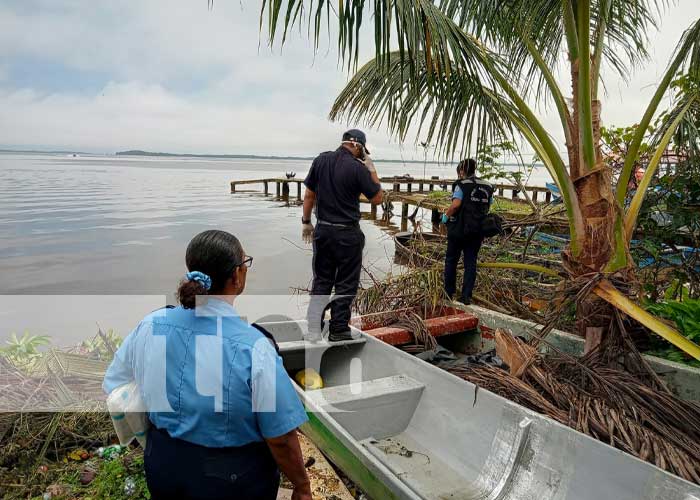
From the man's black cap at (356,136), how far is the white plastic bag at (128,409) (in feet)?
9.83

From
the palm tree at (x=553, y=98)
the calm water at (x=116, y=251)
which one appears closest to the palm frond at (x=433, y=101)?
the palm tree at (x=553, y=98)

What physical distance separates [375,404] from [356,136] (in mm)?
2249

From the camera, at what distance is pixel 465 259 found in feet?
19.1

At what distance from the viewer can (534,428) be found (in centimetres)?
309

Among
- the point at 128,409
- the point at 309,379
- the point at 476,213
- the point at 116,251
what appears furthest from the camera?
the point at 116,251

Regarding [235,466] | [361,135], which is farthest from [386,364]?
[235,466]

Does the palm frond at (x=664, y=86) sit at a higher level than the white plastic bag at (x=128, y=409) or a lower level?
higher

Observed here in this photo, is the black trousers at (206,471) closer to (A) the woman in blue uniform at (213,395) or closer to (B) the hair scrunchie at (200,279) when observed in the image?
(A) the woman in blue uniform at (213,395)

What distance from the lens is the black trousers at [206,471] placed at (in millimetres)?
1618

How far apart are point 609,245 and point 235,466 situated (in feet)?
11.3

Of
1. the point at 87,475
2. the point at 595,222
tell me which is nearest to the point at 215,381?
the point at 87,475

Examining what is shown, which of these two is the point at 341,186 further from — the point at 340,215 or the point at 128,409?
the point at 128,409

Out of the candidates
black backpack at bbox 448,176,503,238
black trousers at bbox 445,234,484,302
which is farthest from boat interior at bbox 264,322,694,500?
black backpack at bbox 448,176,503,238

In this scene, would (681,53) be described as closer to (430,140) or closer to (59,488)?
(430,140)
